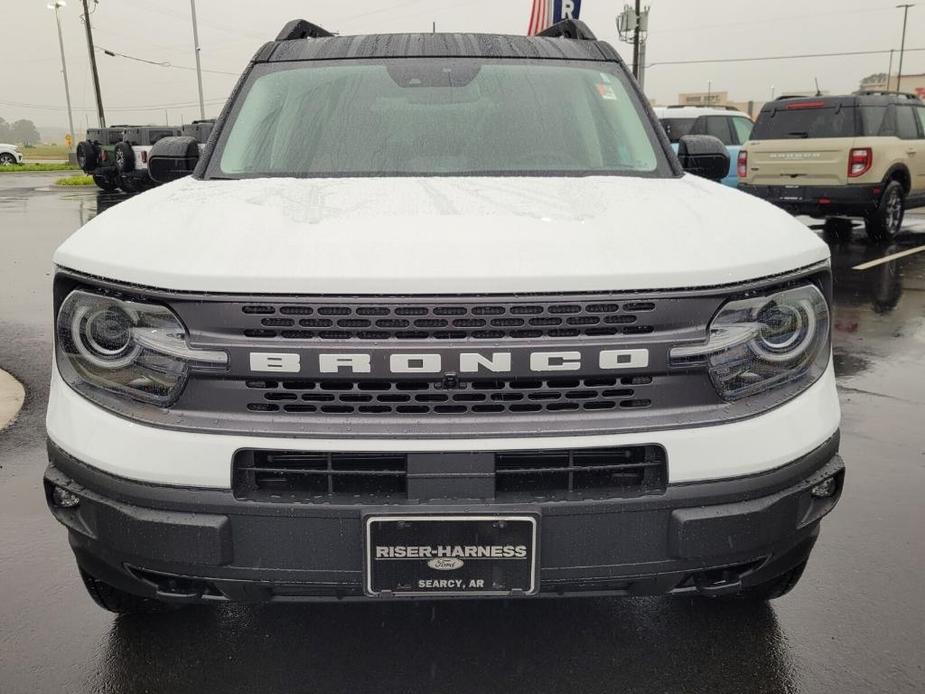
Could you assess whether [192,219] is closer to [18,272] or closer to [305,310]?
[305,310]

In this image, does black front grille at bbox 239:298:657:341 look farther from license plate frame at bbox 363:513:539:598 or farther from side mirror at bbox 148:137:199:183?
side mirror at bbox 148:137:199:183

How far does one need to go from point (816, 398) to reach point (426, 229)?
1.08 m

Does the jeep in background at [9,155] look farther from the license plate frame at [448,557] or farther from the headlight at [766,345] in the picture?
the headlight at [766,345]

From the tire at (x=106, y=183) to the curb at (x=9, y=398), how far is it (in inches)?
772

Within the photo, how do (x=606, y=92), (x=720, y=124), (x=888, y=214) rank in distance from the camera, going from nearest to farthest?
(x=606, y=92)
(x=888, y=214)
(x=720, y=124)

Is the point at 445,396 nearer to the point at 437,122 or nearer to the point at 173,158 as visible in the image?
the point at 437,122

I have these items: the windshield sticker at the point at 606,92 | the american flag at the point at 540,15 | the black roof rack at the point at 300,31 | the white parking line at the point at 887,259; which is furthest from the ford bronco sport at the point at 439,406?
the american flag at the point at 540,15

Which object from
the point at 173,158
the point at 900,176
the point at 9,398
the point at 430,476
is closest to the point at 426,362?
the point at 430,476

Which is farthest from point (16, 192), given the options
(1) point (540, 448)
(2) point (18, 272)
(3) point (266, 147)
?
(1) point (540, 448)

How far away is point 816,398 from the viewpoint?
2217mm

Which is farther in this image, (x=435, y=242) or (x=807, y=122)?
(x=807, y=122)

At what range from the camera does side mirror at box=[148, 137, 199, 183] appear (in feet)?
12.4

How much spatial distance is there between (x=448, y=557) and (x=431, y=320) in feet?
1.80

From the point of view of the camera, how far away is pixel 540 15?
40.1 feet
